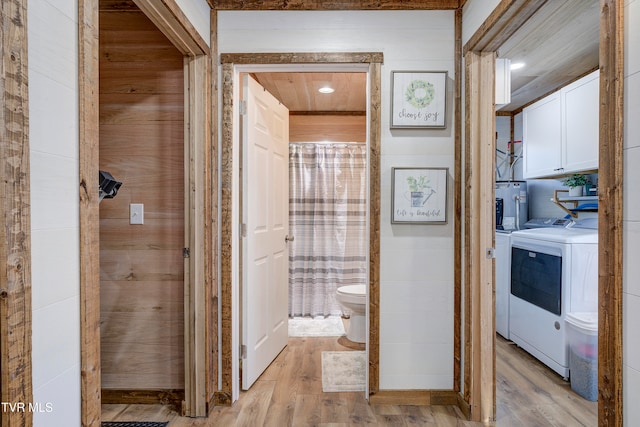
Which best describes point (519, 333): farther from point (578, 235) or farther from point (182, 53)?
point (182, 53)

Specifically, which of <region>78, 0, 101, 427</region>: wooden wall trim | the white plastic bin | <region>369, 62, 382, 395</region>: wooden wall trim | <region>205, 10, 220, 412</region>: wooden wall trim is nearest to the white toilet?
<region>369, 62, 382, 395</region>: wooden wall trim

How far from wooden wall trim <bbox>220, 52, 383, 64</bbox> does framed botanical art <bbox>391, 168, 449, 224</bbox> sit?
0.69 m

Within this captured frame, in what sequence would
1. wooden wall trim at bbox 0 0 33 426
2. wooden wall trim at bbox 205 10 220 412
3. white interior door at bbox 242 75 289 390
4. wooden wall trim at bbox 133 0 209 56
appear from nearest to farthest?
wooden wall trim at bbox 0 0 33 426 < wooden wall trim at bbox 133 0 209 56 < wooden wall trim at bbox 205 10 220 412 < white interior door at bbox 242 75 289 390

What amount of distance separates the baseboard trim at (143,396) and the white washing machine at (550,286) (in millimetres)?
2527

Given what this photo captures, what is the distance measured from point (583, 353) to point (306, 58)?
2.52m

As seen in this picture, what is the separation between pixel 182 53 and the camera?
6.97ft

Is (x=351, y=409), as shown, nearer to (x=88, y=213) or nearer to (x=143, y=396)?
(x=143, y=396)

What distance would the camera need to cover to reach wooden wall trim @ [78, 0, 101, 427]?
42.4 inches

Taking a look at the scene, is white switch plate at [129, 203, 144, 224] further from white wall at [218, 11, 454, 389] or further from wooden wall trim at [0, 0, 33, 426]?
wooden wall trim at [0, 0, 33, 426]

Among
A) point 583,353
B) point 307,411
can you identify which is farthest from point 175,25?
point 583,353

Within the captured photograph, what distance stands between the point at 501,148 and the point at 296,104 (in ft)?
7.50

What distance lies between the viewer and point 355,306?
313 centimetres

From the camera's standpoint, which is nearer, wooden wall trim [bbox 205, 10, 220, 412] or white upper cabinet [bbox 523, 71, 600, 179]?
wooden wall trim [bbox 205, 10, 220, 412]

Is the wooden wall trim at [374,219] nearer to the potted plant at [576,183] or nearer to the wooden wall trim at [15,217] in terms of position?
the wooden wall trim at [15,217]
